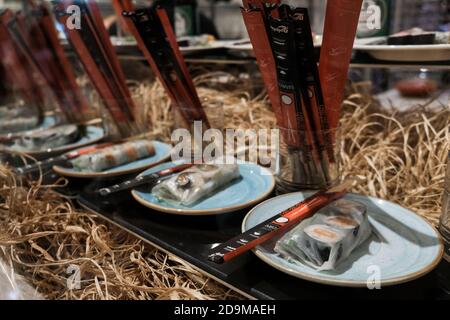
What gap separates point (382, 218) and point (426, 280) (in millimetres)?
123

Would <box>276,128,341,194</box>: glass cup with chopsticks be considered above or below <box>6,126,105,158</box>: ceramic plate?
above

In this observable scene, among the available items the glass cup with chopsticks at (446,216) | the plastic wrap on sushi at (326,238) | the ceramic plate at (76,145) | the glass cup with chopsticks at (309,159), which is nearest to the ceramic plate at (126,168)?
the ceramic plate at (76,145)

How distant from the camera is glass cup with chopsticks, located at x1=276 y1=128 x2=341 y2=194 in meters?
0.63

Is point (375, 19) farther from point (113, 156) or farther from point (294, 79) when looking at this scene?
point (113, 156)

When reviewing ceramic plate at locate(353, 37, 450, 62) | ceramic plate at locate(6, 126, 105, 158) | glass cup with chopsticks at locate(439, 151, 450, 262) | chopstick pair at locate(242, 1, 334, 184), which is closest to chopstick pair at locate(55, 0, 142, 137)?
ceramic plate at locate(6, 126, 105, 158)

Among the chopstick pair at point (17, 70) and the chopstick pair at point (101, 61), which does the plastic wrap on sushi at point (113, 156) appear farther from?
the chopstick pair at point (17, 70)

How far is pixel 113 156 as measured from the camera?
831 millimetres

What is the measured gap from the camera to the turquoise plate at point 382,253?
422mm

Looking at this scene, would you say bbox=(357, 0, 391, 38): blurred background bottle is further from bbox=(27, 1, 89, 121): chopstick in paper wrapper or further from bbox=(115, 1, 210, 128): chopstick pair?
bbox=(27, 1, 89, 121): chopstick in paper wrapper

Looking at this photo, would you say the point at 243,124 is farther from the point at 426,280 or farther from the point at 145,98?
the point at 426,280

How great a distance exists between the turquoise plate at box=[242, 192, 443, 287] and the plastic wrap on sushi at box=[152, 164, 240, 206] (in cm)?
12

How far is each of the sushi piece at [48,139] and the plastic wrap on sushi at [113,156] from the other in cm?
18

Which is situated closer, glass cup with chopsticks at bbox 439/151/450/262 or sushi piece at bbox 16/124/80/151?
glass cup with chopsticks at bbox 439/151/450/262
